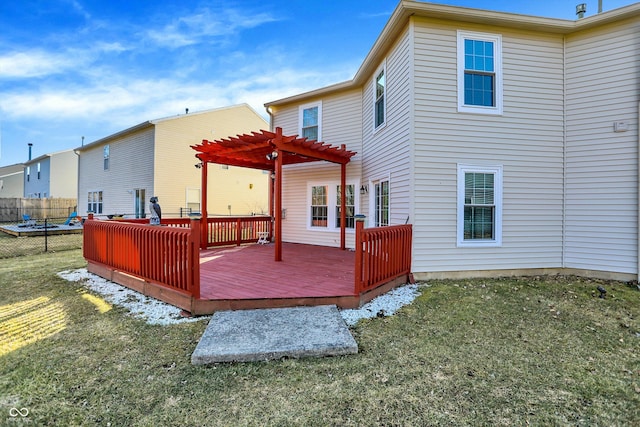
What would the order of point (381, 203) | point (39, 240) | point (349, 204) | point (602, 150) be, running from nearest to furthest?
1. point (602, 150)
2. point (381, 203)
3. point (349, 204)
4. point (39, 240)

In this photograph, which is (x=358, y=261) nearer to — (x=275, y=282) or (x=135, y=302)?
(x=275, y=282)

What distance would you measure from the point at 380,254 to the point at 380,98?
14.9 feet

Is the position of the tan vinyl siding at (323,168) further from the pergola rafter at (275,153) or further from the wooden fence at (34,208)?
the wooden fence at (34,208)

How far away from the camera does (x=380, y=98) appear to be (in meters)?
7.52

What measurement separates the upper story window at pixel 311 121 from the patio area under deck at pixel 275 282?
4335 millimetres

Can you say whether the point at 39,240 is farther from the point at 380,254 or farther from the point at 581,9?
the point at 581,9

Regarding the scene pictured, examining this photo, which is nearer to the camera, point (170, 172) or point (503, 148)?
point (503, 148)

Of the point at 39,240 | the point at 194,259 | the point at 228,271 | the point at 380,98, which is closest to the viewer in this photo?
the point at 194,259

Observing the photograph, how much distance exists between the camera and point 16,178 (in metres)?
30.4

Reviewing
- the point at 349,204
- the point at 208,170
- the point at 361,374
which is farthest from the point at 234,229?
the point at 361,374

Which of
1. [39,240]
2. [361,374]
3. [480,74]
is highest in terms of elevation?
[480,74]

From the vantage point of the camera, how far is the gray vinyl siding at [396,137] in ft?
19.2

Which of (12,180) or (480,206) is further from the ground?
(12,180)

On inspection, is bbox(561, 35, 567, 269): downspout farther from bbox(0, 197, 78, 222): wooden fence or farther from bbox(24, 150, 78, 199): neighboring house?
bbox(24, 150, 78, 199): neighboring house
